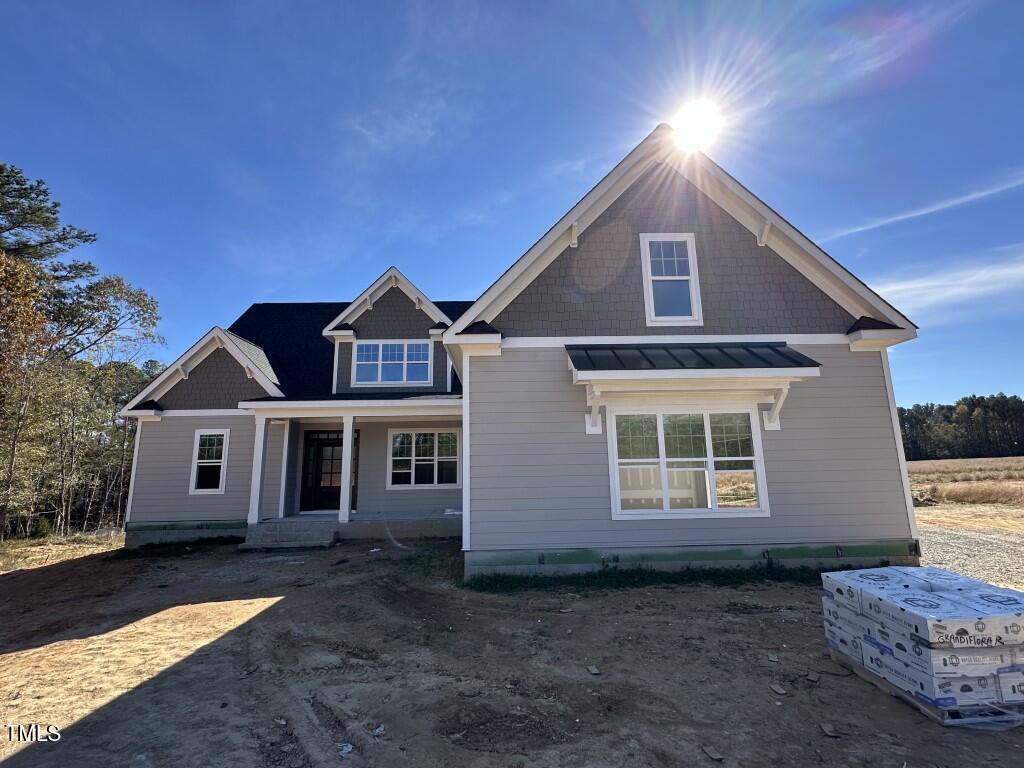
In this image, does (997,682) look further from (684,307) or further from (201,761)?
(684,307)

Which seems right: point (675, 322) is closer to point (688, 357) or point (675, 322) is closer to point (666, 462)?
point (688, 357)

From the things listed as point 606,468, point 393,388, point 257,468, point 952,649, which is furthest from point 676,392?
point 257,468

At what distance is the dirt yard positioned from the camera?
315 centimetres

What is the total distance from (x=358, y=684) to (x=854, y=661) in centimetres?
446

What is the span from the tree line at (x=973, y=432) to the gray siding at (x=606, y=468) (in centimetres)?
7017

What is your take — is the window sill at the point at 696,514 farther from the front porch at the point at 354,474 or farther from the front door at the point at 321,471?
the front door at the point at 321,471

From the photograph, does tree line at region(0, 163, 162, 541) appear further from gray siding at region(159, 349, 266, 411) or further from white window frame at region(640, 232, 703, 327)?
white window frame at region(640, 232, 703, 327)

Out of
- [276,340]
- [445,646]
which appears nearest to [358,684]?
[445,646]

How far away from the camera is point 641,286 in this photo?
8359mm

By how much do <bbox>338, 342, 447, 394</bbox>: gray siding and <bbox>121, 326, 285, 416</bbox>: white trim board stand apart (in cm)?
172

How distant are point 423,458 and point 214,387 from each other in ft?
20.5

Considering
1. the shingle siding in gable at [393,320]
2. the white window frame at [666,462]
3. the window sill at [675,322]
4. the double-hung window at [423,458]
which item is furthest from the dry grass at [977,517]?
the shingle siding in gable at [393,320]

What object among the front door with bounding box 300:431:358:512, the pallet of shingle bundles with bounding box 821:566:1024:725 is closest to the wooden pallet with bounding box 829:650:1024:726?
the pallet of shingle bundles with bounding box 821:566:1024:725

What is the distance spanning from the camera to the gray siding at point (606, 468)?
7555mm
